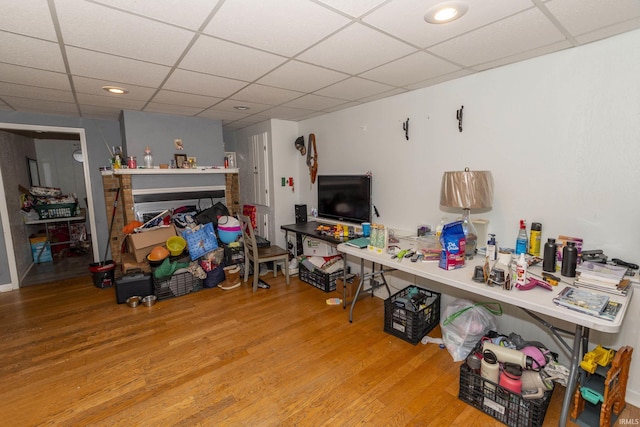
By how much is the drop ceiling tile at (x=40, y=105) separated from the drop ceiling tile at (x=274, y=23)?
2825 millimetres

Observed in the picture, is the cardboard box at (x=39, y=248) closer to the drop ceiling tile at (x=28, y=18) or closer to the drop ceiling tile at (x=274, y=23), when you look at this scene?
the drop ceiling tile at (x=28, y=18)

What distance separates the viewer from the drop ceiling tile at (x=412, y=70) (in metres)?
2.13

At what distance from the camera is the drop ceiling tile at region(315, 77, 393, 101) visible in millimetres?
2631

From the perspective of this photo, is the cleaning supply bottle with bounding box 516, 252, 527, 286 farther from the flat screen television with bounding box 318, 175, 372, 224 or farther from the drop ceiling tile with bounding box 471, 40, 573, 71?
the flat screen television with bounding box 318, 175, 372, 224

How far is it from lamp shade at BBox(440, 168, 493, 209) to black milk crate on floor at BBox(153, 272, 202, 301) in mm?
3035

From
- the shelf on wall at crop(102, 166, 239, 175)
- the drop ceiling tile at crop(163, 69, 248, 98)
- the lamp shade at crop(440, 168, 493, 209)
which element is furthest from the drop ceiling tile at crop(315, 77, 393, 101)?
the shelf on wall at crop(102, 166, 239, 175)

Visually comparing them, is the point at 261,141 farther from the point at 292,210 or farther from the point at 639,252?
the point at 639,252

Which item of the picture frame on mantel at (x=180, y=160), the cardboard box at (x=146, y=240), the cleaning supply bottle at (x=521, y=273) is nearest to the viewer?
the cleaning supply bottle at (x=521, y=273)

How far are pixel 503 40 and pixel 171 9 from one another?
1.94 meters

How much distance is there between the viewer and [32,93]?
112 inches

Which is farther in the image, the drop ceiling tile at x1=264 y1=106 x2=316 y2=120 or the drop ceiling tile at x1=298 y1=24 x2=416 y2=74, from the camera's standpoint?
the drop ceiling tile at x1=264 y1=106 x2=316 y2=120

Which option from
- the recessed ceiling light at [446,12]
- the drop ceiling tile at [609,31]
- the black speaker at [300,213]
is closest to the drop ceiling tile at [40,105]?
the black speaker at [300,213]

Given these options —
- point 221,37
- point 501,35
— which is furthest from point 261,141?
point 501,35

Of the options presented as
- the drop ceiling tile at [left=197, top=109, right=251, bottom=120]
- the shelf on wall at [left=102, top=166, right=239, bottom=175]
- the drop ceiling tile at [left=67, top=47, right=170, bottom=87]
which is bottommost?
the shelf on wall at [left=102, top=166, right=239, bottom=175]
